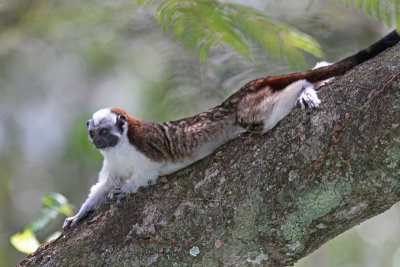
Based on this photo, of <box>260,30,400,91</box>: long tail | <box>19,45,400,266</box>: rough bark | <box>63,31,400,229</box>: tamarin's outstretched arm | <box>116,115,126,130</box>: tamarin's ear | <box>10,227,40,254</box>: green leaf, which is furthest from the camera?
<box>116,115,126,130</box>: tamarin's ear

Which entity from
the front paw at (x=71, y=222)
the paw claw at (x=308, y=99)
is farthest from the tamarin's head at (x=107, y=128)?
the paw claw at (x=308, y=99)

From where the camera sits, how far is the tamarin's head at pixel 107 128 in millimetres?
5117

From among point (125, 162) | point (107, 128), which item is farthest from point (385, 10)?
point (107, 128)

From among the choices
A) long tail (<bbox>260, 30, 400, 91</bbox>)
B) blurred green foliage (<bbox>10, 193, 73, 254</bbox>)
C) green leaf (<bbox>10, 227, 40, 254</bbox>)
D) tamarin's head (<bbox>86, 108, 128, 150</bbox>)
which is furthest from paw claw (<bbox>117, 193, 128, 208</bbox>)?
long tail (<bbox>260, 30, 400, 91</bbox>)

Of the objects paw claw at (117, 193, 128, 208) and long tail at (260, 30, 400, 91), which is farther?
paw claw at (117, 193, 128, 208)

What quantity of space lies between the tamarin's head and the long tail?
161 cm

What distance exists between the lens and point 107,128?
16.9 ft

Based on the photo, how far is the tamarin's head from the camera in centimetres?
512

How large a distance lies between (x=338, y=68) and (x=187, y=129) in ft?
5.37

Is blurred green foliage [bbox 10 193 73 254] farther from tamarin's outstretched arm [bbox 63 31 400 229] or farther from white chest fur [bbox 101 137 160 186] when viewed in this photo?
white chest fur [bbox 101 137 160 186]

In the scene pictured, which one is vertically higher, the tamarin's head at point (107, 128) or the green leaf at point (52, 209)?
the tamarin's head at point (107, 128)

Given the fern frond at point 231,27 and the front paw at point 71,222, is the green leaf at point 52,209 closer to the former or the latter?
the front paw at point 71,222

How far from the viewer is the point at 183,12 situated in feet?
13.1

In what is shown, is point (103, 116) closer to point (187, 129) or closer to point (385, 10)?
point (187, 129)
